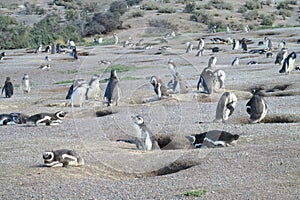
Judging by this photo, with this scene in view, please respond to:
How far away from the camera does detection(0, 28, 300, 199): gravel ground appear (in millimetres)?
7039

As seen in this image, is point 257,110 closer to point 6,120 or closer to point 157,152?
point 157,152

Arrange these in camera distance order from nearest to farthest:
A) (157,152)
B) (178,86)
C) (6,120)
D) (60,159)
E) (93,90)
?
(60,159) < (157,152) < (6,120) < (178,86) < (93,90)

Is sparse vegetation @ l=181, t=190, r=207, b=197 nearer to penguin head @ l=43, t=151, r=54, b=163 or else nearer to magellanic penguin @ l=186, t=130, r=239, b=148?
penguin head @ l=43, t=151, r=54, b=163

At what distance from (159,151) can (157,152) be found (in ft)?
0.50

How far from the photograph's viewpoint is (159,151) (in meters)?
9.77

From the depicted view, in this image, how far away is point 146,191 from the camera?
22.9ft

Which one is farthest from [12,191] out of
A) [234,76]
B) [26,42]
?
[26,42]

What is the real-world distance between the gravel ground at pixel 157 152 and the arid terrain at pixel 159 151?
0.5 inches

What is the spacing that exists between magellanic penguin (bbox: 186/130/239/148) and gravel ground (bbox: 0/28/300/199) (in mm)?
222

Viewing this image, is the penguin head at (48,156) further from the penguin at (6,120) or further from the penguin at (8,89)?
the penguin at (8,89)

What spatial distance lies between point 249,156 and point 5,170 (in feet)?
10.9

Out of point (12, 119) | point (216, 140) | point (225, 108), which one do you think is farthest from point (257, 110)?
point (12, 119)

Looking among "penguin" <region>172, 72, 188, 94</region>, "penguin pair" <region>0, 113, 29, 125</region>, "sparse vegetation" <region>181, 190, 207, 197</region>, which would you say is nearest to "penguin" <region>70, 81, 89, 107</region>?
"penguin pair" <region>0, 113, 29, 125</region>

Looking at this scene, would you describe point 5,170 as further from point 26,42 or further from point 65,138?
point 26,42
